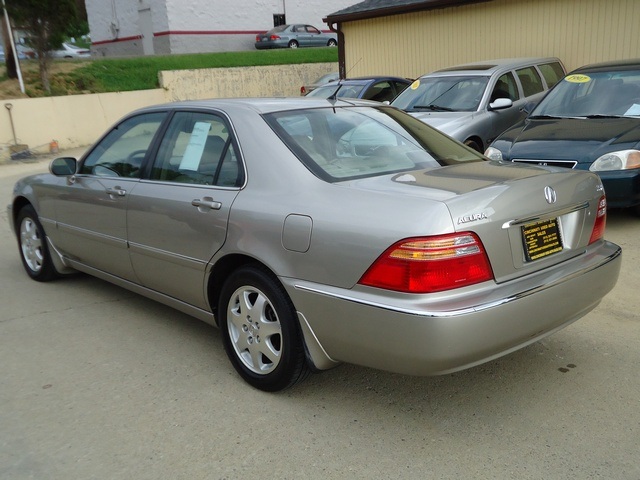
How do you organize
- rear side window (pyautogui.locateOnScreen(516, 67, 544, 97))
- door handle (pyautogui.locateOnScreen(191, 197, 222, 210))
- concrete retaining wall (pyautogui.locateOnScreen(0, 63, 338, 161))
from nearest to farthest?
door handle (pyautogui.locateOnScreen(191, 197, 222, 210))
rear side window (pyautogui.locateOnScreen(516, 67, 544, 97))
concrete retaining wall (pyautogui.locateOnScreen(0, 63, 338, 161))

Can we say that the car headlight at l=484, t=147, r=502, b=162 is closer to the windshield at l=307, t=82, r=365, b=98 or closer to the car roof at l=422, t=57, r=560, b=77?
the car roof at l=422, t=57, r=560, b=77

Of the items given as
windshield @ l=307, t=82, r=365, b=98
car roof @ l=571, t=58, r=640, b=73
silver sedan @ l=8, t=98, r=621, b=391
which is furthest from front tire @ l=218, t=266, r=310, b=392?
windshield @ l=307, t=82, r=365, b=98

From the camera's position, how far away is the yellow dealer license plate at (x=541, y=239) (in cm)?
326

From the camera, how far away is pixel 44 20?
16.8 m

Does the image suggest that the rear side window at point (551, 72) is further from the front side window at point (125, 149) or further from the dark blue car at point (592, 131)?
the front side window at point (125, 149)

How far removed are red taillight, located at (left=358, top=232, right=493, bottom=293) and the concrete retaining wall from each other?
49.1 ft

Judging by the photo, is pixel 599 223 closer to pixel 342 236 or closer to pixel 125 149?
pixel 342 236

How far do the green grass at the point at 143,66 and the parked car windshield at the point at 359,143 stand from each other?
16265mm

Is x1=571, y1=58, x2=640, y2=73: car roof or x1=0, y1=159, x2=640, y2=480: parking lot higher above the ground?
x1=571, y1=58, x2=640, y2=73: car roof

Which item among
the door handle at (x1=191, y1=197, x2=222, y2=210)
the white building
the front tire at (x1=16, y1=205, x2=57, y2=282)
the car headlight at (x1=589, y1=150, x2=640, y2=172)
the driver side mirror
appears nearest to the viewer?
the door handle at (x1=191, y1=197, x2=222, y2=210)

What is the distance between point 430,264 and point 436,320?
9.7 inches

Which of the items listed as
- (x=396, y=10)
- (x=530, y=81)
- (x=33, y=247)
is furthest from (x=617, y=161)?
(x=396, y=10)

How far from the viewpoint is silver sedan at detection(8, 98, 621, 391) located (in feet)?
9.82

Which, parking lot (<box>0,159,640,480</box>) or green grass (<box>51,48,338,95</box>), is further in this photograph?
green grass (<box>51,48,338,95</box>)
